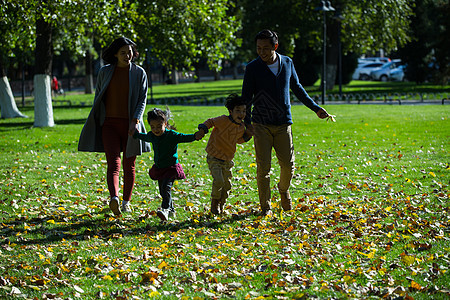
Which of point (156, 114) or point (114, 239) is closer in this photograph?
point (114, 239)

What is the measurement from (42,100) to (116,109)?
12.9 metres

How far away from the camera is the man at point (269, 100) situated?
6.87 m

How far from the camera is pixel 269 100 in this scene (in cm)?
693

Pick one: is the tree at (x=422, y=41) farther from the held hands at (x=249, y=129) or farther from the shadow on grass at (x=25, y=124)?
the held hands at (x=249, y=129)

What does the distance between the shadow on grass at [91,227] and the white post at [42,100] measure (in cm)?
1247

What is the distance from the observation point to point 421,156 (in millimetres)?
12164

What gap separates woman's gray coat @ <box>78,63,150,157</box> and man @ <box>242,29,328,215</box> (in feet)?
3.98

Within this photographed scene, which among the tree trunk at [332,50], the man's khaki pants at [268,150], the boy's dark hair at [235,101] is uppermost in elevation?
the tree trunk at [332,50]

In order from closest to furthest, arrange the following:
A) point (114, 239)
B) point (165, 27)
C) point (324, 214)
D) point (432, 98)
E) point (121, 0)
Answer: point (114, 239) < point (324, 214) < point (121, 0) < point (165, 27) < point (432, 98)

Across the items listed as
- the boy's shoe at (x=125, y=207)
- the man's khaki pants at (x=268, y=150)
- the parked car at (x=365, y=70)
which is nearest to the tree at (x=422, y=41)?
the parked car at (x=365, y=70)

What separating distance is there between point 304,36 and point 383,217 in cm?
2877

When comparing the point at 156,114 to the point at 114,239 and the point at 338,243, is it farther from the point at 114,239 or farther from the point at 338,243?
the point at 338,243

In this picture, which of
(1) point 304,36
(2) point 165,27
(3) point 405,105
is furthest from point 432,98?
(2) point 165,27

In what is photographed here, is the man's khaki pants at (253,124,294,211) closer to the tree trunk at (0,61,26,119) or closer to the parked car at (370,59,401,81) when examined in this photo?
the tree trunk at (0,61,26,119)
